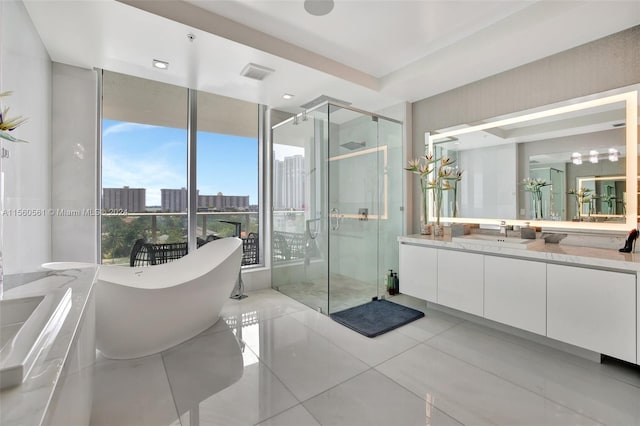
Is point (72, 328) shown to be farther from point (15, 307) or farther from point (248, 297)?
point (248, 297)

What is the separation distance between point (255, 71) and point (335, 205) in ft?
5.32

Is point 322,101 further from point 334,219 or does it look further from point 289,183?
point 334,219

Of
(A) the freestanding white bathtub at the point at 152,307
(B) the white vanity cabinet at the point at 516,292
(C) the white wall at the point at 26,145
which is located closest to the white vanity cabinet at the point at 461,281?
(B) the white vanity cabinet at the point at 516,292

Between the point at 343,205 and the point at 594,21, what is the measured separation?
A: 8.27ft

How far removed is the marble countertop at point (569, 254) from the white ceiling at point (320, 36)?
67.8 inches

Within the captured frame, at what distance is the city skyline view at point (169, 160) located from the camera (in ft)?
10.2

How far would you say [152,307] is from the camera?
7.08 ft

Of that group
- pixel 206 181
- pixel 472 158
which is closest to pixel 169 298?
pixel 206 181

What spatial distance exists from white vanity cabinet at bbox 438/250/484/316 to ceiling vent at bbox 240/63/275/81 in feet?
8.44

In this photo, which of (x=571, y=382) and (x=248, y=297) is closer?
(x=571, y=382)

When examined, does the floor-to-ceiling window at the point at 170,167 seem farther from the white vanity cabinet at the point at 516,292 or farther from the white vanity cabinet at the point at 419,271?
the white vanity cabinet at the point at 516,292

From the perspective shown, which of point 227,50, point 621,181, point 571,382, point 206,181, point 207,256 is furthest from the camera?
point 206,181

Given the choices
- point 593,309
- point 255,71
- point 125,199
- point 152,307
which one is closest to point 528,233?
point 593,309

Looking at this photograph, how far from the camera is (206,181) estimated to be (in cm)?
367
